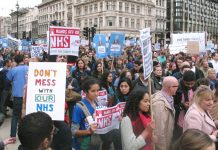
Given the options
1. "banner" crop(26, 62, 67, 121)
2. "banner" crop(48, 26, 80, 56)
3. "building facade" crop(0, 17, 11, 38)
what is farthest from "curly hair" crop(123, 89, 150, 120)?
"building facade" crop(0, 17, 11, 38)

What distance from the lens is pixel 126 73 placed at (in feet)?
22.9

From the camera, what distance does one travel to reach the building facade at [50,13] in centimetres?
9994

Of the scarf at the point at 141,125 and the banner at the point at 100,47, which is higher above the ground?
the banner at the point at 100,47

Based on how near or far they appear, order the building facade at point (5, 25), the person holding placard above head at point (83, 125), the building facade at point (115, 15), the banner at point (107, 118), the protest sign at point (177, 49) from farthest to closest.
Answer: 1. the building facade at point (5, 25)
2. the building facade at point (115, 15)
3. the protest sign at point (177, 49)
4. the banner at point (107, 118)
5. the person holding placard above head at point (83, 125)

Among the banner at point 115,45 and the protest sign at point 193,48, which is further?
the protest sign at point 193,48

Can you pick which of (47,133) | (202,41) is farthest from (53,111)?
(202,41)

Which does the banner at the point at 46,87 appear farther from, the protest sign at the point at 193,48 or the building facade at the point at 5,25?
the building facade at the point at 5,25

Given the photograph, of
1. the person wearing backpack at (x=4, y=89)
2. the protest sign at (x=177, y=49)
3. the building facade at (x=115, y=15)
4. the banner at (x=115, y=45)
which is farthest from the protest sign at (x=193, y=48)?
the building facade at (x=115, y=15)

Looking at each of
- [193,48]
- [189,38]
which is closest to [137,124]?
[193,48]

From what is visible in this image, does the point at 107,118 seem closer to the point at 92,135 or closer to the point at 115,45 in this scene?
the point at 92,135

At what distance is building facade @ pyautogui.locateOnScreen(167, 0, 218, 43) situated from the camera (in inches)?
3824

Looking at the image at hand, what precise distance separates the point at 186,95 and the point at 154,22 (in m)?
88.6

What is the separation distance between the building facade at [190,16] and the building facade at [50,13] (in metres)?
28.7

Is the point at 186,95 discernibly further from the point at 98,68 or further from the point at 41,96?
the point at 98,68
